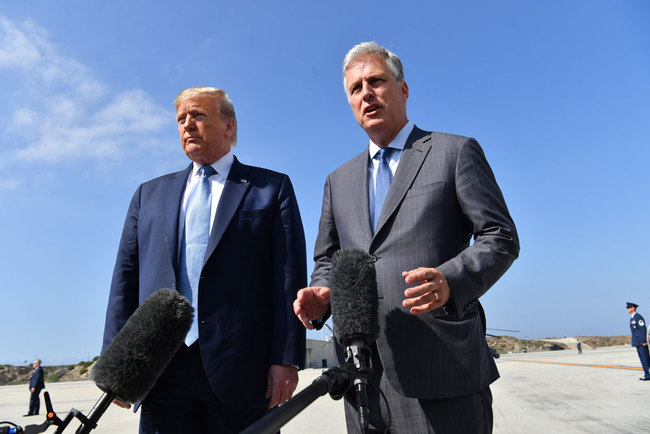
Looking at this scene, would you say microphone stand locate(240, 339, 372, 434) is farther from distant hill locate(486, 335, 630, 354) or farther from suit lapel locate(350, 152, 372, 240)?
distant hill locate(486, 335, 630, 354)

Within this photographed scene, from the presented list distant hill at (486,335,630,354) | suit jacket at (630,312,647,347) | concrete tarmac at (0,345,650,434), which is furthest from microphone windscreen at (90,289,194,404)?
distant hill at (486,335,630,354)

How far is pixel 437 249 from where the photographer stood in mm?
2074

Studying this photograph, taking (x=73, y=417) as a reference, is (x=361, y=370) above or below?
above

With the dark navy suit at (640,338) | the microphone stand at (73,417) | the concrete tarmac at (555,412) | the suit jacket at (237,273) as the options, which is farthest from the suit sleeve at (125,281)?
the dark navy suit at (640,338)

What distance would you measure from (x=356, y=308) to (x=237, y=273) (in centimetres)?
137

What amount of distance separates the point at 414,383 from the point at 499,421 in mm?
6668

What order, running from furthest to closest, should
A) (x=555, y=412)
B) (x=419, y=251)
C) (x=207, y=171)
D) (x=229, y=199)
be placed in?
(x=555, y=412) < (x=207, y=171) < (x=229, y=199) < (x=419, y=251)

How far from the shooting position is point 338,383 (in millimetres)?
1399

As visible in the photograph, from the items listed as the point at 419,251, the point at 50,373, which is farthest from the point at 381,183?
the point at 50,373

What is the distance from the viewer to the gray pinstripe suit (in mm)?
1882

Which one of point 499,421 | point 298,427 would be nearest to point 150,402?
point 298,427

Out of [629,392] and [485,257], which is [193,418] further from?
[629,392]

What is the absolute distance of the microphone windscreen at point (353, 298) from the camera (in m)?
1.61

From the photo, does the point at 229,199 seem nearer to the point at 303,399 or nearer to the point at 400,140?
the point at 400,140
